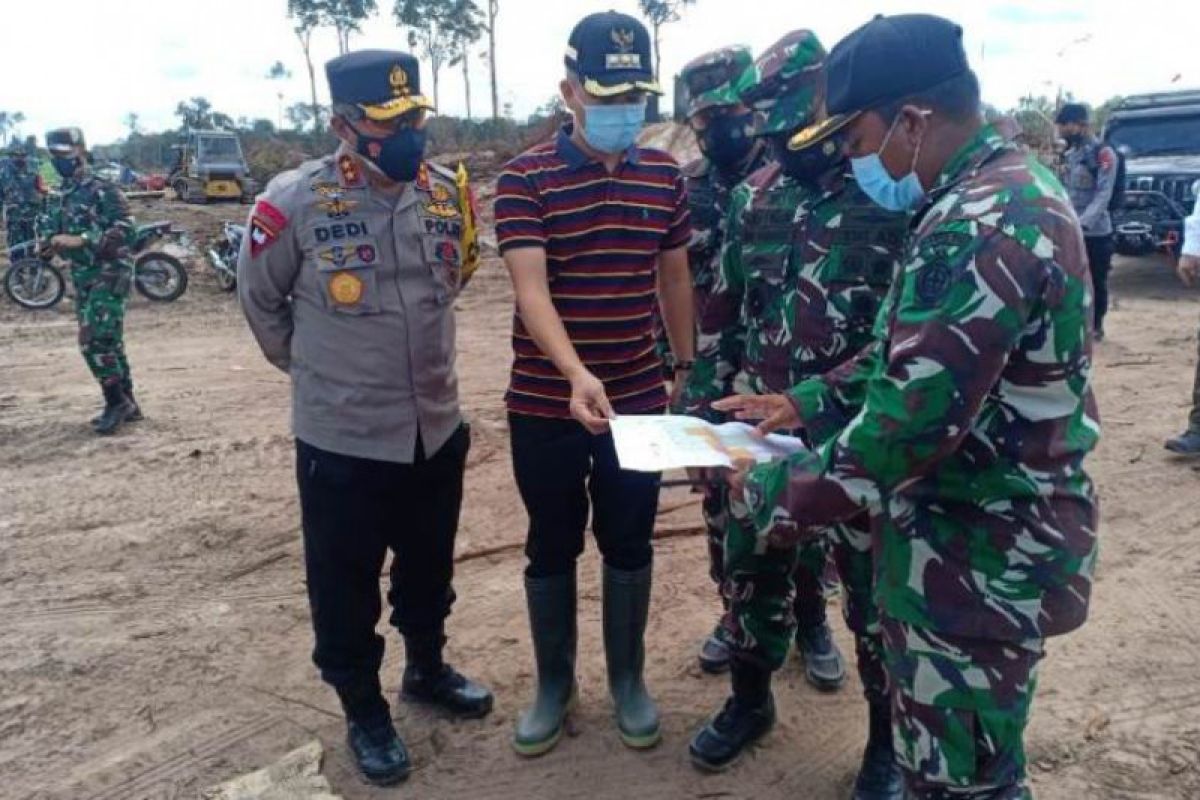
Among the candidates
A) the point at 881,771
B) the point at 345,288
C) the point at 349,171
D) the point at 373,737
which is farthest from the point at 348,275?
the point at 881,771

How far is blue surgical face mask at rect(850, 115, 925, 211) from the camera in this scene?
66.7 inches

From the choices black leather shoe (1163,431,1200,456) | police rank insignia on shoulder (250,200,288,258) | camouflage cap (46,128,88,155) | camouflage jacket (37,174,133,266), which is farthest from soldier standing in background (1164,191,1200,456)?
camouflage cap (46,128,88,155)

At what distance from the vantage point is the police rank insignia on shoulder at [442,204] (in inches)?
107

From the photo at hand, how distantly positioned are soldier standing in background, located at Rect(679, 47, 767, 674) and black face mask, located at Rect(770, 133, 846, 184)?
1.45 feet

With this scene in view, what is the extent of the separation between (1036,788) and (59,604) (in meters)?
3.73

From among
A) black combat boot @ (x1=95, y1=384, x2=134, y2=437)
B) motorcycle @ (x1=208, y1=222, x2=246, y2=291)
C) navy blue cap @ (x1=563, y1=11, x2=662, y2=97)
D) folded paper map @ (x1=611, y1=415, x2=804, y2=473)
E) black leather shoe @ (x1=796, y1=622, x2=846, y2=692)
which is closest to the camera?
folded paper map @ (x1=611, y1=415, x2=804, y2=473)

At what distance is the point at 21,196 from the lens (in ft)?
44.0

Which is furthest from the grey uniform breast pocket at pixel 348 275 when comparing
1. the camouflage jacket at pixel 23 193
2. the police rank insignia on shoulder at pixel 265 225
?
the camouflage jacket at pixel 23 193

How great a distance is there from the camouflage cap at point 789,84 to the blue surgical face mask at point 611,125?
334 millimetres

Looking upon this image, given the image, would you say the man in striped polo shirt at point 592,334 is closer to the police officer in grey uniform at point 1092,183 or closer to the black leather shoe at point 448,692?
the black leather shoe at point 448,692

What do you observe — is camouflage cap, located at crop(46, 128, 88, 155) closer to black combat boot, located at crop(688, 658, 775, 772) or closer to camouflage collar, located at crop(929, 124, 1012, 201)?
black combat boot, located at crop(688, 658, 775, 772)

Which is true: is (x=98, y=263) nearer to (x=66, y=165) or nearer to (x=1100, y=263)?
(x=66, y=165)

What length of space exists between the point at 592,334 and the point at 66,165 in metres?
5.70

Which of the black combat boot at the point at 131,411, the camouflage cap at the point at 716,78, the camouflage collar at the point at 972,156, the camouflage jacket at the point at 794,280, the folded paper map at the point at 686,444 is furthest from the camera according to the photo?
the black combat boot at the point at 131,411
